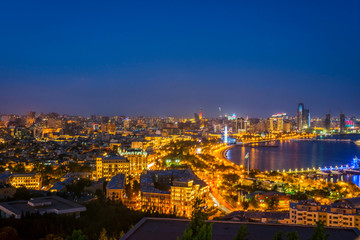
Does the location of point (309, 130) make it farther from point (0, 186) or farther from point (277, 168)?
point (0, 186)

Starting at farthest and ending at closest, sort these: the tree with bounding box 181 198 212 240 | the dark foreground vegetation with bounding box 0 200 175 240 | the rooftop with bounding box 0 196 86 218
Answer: the rooftop with bounding box 0 196 86 218, the dark foreground vegetation with bounding box 0 200 175 240, the tree with bounding box 181 198 212 240

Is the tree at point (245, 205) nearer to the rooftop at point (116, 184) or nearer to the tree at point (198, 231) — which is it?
the rooftop at point (116, 184)

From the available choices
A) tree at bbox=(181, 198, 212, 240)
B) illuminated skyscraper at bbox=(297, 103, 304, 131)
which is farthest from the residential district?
illuminated skyscraper at bbox=(297, 103, 304, 131)

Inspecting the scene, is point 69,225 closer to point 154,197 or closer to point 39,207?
point 39,207

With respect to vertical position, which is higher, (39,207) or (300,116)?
(300,116)

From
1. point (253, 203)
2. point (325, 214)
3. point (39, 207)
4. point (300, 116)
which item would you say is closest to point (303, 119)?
point (300, 116)

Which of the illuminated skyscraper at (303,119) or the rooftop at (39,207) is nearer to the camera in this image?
the rooftop at (39,207)

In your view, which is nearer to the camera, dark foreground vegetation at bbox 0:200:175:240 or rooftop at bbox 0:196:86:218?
dark foreground vegetation at bbox 0:200:175:240

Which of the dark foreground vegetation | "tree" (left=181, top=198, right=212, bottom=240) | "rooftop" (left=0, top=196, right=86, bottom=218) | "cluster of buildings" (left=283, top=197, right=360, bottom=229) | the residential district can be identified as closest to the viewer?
"tree" (left=181, top=198, right=212, bottom=240)

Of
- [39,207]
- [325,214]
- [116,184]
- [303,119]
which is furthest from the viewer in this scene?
[303,119]

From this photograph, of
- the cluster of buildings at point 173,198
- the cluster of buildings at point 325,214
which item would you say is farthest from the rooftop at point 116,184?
the cluster of buildings at point 325,214

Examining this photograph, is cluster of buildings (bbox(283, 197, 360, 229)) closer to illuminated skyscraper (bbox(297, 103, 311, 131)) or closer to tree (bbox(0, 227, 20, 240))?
tree (bbox(0, 227, 20, 240))

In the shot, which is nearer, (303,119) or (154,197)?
(154,197)
